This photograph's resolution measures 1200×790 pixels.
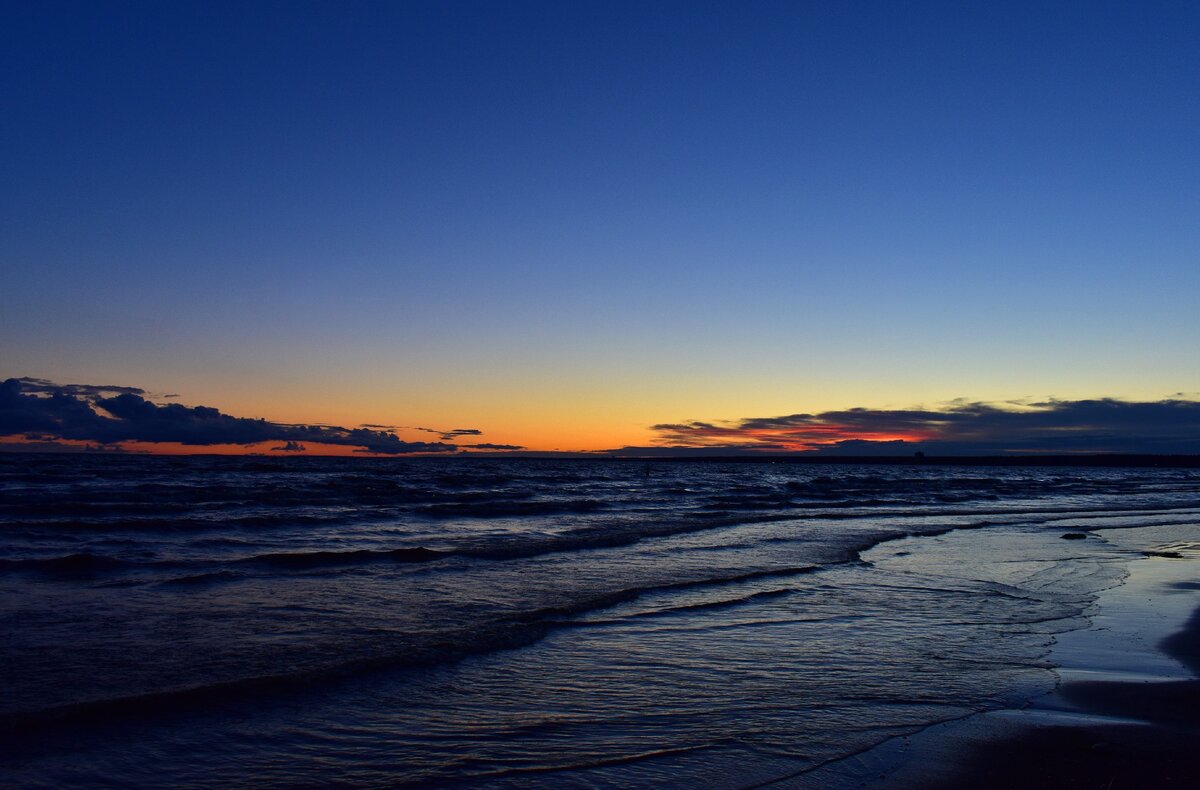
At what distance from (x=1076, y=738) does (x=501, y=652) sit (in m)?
5.33

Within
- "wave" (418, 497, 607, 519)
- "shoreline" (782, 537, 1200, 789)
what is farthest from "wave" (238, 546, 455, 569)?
"shoreline" (782, 537, 1200, 789)

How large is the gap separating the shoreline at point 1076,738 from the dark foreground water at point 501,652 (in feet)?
0.85

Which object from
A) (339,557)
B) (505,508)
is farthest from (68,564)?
(505,508)

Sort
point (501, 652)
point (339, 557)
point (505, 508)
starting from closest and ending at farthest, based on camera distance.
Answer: point (501, 652), point (339, 557), point (505, 508)

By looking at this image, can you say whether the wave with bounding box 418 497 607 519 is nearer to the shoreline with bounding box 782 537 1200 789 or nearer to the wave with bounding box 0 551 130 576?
the wave with bounding box 0 551 130 576

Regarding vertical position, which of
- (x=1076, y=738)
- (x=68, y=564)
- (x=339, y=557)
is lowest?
(x=339, y=557)

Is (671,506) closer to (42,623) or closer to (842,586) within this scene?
(842,586)

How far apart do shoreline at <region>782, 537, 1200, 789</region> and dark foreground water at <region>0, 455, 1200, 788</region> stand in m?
0.26

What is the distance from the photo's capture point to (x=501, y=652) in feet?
28.1

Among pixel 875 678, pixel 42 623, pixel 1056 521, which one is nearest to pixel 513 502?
pixel 1056 521

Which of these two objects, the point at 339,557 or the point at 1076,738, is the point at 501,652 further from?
the point at 339,557

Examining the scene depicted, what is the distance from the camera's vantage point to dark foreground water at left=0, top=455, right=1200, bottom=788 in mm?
5543

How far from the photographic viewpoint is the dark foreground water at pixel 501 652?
5543mm

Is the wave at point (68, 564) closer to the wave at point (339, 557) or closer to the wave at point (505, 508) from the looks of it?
the wave at point (339, 557)
